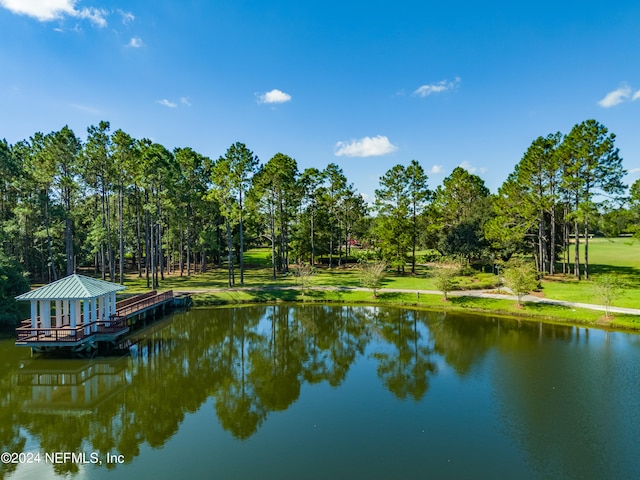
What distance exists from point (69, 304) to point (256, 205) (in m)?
28.7

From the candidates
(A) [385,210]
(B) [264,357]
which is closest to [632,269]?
(A) [385,210]

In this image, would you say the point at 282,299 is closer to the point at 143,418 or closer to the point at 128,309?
the point at 128,309

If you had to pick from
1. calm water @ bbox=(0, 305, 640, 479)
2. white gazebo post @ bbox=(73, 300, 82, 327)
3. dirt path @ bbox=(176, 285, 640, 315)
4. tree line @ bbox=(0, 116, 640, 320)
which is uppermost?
tree line @ bbox=(0, 116, 640, 320)

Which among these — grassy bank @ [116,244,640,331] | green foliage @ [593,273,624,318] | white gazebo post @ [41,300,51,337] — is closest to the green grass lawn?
grassy bank @ [116,244,640,331]

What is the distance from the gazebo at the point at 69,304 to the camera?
894 inches

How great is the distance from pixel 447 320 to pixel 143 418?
23.6m

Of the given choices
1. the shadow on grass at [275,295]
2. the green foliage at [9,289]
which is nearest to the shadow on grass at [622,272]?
the shadow on grass at [275,295]

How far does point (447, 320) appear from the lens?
31.3m

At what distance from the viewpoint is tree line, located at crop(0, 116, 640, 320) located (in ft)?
127

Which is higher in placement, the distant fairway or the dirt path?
the distant fairway

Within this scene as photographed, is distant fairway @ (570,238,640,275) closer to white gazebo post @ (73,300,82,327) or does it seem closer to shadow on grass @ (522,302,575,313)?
shadow on grass @ (522,302,575,313)

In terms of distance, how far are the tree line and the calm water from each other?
19.1 meters

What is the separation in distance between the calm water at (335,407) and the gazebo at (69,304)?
2194 mm

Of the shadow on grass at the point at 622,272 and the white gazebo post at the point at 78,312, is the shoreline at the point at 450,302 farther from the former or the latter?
the white gazebo post at the point at 78,312
